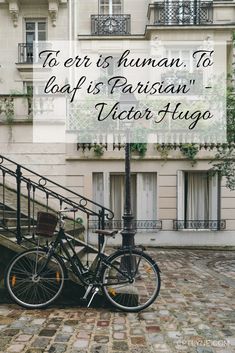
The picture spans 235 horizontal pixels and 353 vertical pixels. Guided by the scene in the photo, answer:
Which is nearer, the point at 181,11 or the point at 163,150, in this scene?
the point at 163,150

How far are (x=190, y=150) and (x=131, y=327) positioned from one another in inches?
318

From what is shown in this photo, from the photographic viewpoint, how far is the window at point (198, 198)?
11.9 m

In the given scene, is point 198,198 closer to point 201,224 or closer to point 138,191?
point 201,224

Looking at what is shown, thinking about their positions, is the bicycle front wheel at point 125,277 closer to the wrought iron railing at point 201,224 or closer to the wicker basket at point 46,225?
the wicker basket at point 46,225

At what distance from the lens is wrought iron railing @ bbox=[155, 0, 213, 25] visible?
16.2 meters

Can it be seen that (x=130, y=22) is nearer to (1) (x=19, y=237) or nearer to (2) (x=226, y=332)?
(1) (x=19, y=237)

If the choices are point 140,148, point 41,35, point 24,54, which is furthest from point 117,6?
point 140,148

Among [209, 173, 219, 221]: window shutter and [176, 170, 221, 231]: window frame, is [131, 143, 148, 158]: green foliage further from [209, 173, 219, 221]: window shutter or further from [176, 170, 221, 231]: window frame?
[209, 173, 219, 221]: window shutter

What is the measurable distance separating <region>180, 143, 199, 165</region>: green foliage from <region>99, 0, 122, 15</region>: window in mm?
9415

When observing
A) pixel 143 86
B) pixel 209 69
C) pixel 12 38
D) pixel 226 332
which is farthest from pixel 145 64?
pixel 226 332

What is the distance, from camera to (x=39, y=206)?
32.7 feet

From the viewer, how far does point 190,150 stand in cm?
1166

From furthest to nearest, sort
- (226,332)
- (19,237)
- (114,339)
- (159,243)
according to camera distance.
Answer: (159,243), (19,237), (226,332), (114,339)

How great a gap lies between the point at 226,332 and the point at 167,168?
7958mm
